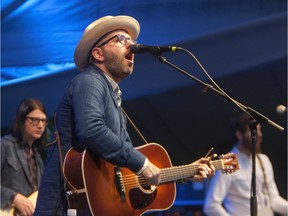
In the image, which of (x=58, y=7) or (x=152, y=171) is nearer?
(x=152, y=171)

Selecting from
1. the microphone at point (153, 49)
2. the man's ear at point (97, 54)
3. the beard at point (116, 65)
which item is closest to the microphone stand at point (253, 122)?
the microphone at point (153, 49)

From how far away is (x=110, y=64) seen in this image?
2.99 metres

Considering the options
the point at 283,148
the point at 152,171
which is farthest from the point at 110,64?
the point at 283,148

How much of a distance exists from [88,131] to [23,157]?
1.48 m

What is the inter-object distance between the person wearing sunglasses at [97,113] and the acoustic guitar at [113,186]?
80 mm

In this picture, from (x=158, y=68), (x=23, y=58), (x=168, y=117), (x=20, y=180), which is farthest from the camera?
(x=168, y=117)

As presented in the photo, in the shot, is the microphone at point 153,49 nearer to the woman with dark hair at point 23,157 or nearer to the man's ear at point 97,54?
the man's ear at point 97,54

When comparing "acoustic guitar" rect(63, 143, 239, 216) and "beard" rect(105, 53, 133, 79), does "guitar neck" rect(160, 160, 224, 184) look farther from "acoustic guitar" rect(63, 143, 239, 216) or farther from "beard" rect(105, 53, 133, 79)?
"beard" rect(105, 53, 133, 79)

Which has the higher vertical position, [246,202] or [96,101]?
[96,101]

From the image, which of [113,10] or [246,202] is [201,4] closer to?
[113,10]

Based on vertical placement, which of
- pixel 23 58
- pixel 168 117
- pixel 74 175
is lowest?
pixel 74 175

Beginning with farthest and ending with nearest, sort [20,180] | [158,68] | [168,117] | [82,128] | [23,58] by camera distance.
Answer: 1. [168,117]
2. [23,58]
3. [158,68]
4. [20,180]
5. [82,128]

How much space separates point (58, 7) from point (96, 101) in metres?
Result: 2.16

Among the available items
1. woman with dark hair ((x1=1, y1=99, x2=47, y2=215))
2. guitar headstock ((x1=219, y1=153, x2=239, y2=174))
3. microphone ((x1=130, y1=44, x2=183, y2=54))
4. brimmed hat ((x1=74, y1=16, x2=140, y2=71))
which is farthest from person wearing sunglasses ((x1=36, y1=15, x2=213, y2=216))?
woman with dark hair ((x1=1, y1=99, x2=47, y2=215))
